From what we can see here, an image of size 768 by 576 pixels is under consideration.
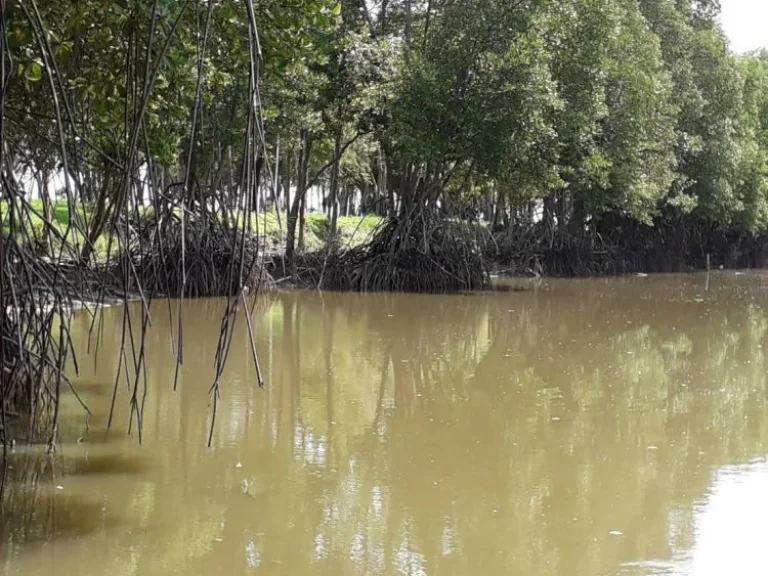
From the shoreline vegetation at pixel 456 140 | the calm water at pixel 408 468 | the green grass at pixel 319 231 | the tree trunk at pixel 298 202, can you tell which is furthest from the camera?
the green grass at pixel 319 231

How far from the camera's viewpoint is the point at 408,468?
5.09m

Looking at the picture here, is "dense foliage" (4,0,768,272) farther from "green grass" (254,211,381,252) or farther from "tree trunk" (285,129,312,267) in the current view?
"green grass" (254,211,381,252)

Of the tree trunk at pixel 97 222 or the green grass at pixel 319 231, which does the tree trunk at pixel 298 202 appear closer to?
the green grass at pixel 319 231

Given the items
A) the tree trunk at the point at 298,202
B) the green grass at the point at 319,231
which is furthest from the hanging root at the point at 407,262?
the green grass at the point at 319,231

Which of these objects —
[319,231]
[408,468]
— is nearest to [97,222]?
[408,468]

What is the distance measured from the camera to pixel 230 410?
6258mm

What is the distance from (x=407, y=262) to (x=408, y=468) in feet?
36.8

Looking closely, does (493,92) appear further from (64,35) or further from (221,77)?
(64,35)

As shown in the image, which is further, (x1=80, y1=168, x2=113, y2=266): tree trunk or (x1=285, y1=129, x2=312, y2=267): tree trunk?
(x1=285, y1=129, x2=312, y2=267): tree trunk

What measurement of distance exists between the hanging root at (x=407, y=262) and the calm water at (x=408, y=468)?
6.27 m

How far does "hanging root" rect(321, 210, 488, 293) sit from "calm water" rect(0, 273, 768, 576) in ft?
20.6

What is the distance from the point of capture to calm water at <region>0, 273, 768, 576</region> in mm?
3912

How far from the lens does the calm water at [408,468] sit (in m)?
3.91

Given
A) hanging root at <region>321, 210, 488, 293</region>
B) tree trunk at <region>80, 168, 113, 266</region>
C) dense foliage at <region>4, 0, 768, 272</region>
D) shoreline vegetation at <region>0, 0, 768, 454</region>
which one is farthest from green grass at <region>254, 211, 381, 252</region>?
tree trunk at <region>80, 168, 113, 266</region>
